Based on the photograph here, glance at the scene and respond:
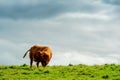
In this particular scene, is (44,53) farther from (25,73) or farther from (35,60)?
(25,73)

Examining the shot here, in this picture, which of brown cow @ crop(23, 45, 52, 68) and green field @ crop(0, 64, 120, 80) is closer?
green field @ crop(0, 64, 120, 80)

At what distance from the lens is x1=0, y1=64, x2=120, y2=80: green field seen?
29.2 metres

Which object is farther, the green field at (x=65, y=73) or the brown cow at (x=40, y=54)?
the brown cow at (x=40, y=54)

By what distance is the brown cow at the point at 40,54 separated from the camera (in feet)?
120

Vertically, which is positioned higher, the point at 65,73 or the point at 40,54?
the point at 40,54

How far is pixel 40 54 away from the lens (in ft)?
Answer: 120

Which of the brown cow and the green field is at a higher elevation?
the brown cow

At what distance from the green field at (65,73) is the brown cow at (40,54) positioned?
1.37 meters

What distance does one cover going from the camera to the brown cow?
3653 cm

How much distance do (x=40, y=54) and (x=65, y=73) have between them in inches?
233

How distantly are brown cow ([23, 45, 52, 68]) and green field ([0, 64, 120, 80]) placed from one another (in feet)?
4.50

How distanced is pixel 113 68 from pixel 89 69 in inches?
81.4

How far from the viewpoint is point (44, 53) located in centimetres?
3656

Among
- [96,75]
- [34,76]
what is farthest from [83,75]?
[34,76]
